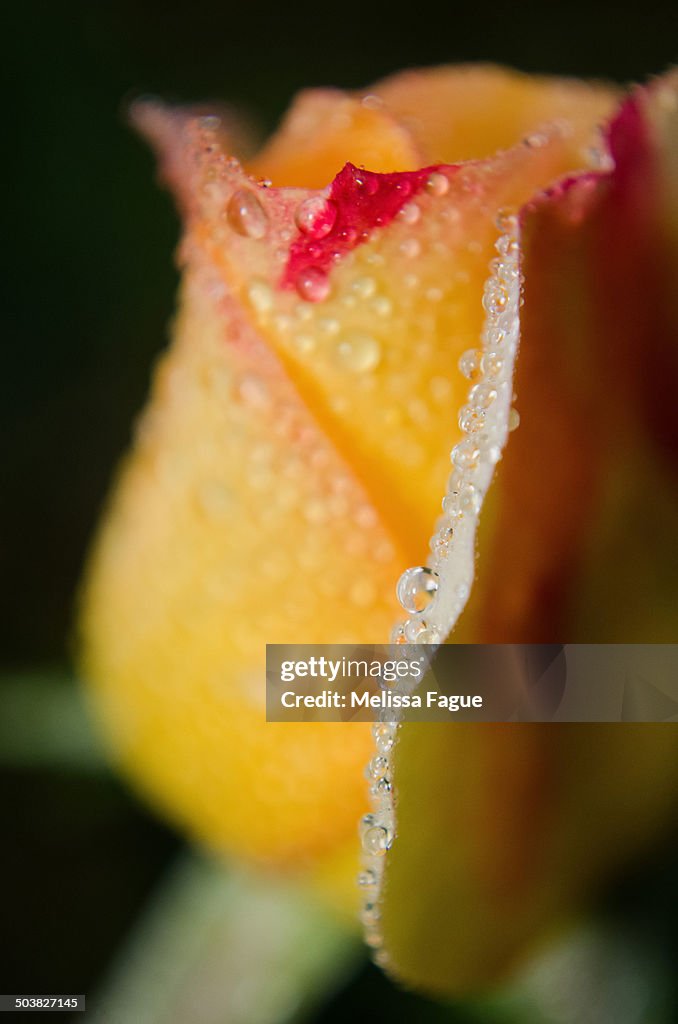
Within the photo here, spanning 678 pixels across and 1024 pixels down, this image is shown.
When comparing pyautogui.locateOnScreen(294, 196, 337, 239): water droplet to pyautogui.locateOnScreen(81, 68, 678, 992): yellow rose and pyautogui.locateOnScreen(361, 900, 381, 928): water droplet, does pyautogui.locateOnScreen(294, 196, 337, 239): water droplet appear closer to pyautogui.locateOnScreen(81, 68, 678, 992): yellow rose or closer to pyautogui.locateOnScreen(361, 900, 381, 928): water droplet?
pyautogui.locateOnScreen(81, 68, 678, 992): yellow rose

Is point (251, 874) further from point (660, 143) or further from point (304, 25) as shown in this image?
point (304, 25)

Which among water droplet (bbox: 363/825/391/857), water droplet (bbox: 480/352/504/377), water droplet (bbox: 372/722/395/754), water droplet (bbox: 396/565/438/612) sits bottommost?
water droplet (bbox: 363/825/391/857)

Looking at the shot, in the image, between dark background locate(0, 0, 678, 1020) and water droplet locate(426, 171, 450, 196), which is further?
dark background locate(0, 0, 678, 1020)

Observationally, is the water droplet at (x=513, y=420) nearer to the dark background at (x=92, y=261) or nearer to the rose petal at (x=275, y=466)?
the rose petal at (x=275, y=466)

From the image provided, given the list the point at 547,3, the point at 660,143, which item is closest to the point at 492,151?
the point at 660,143

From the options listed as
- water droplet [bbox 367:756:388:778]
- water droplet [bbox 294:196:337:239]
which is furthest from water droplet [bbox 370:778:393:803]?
water droplet [bbox 294:196:337:239]

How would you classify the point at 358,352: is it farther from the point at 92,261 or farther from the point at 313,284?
the point at 92,261
